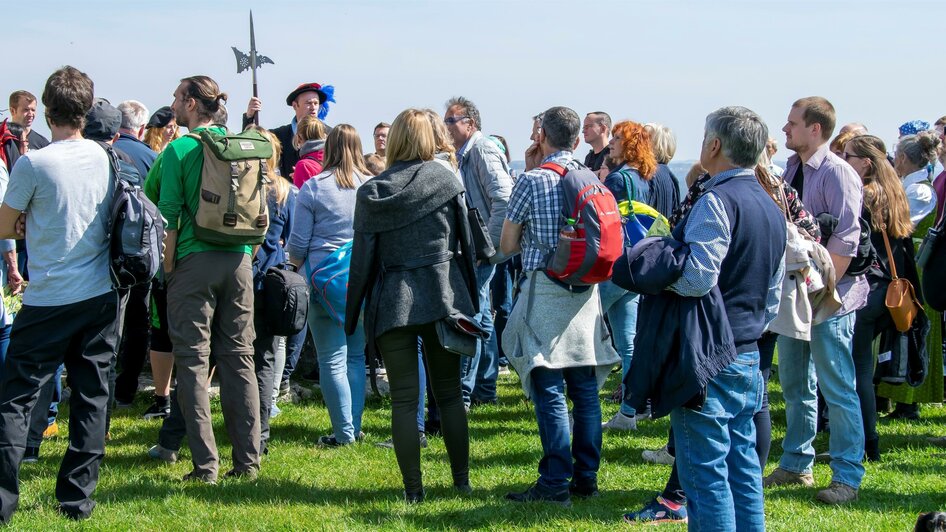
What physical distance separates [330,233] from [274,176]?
1.73 ft

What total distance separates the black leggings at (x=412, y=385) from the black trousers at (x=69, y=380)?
4.63 feet

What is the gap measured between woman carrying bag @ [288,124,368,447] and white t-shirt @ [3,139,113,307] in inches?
68.6

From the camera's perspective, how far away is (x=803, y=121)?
5797 millimetres

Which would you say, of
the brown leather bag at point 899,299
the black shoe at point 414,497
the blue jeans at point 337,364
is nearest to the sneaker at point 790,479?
the brown leather bag at point 899,299

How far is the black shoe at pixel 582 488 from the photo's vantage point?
570cm

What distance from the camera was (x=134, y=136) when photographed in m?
7.29

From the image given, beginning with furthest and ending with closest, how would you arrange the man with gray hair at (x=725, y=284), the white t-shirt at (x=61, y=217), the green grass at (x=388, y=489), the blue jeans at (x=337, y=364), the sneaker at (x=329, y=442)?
the sneaker at (x=329, y=442), the blue jeans at (x=337, y=364), the green grass at (x=388, y=489), the white t-shirt at (x=61, y=217), the man with gray hair at (x=725, y=284)

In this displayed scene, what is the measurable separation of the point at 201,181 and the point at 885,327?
172 inches

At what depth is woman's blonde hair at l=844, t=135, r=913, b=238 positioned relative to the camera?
6.27 metres

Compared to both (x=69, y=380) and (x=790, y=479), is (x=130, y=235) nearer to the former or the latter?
(x=69, y=380)


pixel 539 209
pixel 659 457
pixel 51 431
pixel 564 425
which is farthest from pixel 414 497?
pixel 51 431

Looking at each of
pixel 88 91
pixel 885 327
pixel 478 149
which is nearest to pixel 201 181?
pixel 88 91

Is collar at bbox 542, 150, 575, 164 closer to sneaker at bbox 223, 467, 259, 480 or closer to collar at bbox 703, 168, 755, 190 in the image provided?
collar at bbox 703, 168, 755, 190

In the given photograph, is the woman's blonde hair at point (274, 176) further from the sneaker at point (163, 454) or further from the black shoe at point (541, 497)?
the black shoe at point (541, 497)
